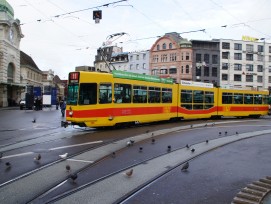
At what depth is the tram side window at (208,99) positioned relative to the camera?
27.1m

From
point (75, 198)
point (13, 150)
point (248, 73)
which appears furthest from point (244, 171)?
point (248, 73)

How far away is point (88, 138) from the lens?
14539 millimetres

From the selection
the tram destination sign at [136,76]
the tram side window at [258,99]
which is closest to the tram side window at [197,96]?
the tram destination sign at [136,76]

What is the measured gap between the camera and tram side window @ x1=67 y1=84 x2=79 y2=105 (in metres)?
16.8

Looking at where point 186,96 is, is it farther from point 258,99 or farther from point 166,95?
point 258,99

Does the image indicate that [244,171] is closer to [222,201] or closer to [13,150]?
[222,201]

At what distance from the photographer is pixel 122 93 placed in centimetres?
1861

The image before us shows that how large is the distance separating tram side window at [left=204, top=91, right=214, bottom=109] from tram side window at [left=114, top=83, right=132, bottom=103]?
391 inches

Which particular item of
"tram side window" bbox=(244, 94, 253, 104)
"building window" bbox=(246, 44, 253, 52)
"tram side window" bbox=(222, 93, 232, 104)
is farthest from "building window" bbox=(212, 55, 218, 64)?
"tram side window" bbox=(222, 93, 232, 104)

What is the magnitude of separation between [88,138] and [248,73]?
241 ft

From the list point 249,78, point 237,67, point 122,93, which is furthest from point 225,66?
point 122,93

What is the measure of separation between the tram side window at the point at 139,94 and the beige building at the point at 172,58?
54670 millimetres

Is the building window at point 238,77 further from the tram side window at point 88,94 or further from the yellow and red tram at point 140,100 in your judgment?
the tram side window at point 88,94

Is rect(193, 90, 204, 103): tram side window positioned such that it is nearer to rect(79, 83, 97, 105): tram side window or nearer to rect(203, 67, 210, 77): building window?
rect(79, 83, 97, 105): tram side window
